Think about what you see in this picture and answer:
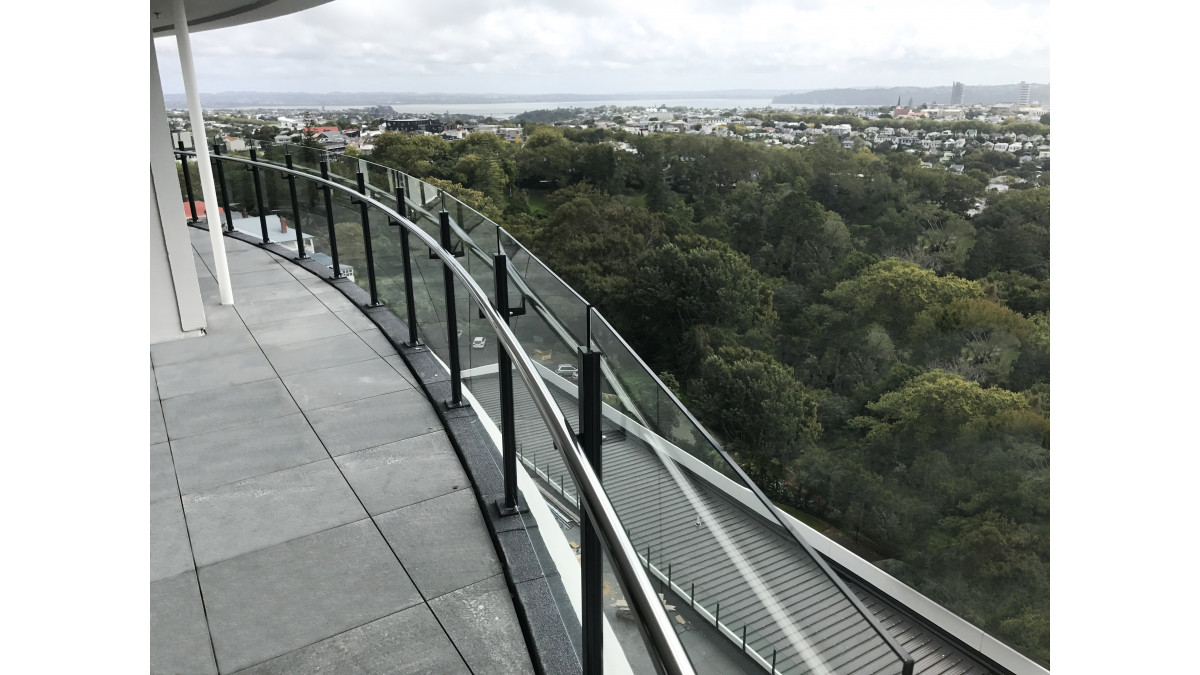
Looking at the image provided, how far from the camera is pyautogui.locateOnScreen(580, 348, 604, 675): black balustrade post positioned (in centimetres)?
160

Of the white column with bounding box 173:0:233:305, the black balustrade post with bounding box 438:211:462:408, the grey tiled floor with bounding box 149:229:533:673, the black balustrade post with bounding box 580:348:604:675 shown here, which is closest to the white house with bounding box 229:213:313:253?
the white column with bounding box 173:0:233:305

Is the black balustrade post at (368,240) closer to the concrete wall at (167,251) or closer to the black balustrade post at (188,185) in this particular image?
the concrete wall at (167,251)

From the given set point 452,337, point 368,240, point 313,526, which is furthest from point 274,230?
point 313,526

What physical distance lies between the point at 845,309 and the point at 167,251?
168 feet

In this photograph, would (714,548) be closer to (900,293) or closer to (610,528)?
(610,528)

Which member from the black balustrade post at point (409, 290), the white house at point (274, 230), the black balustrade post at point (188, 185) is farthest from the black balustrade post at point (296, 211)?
the black balustrade post at point (409, 290)

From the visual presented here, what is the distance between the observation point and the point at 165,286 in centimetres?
438

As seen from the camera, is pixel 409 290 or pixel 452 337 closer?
pixel 452 337

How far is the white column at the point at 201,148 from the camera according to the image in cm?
486

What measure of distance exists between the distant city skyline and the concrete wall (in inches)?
3170

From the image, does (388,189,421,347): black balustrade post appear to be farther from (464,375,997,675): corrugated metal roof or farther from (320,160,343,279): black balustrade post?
(320,160,343,279): black balustrade post

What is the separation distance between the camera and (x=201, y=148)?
5.35 m
